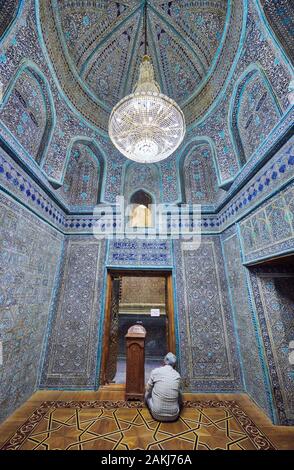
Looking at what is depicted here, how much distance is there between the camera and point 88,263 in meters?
3.50

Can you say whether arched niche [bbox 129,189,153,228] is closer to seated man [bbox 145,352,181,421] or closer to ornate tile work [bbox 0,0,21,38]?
seated man [bbox 145,352,181,421]

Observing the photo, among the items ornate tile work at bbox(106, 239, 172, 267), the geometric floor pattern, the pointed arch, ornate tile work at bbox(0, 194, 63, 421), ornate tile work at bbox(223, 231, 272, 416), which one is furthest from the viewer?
the pointed arch

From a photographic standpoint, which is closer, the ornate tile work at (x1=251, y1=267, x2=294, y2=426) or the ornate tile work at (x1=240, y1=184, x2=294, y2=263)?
the ornate tile work at (x1=240, y1=184, x2=294, y2=263)

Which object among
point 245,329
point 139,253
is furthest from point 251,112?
point 245,329

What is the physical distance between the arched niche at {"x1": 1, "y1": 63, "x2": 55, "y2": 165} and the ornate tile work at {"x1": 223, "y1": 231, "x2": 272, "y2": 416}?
337cm

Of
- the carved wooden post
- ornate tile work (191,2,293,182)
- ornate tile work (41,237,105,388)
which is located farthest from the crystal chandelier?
the carved wooden post

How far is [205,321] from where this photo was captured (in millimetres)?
3203

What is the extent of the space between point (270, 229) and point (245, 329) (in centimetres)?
157

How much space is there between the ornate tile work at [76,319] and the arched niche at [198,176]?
2124mm

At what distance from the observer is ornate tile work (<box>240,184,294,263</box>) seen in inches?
77.9

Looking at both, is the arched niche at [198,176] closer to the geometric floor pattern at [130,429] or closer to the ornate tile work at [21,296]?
the ornate tile work at [21,296]

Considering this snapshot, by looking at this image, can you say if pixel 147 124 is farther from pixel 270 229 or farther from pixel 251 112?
pixel 270 229

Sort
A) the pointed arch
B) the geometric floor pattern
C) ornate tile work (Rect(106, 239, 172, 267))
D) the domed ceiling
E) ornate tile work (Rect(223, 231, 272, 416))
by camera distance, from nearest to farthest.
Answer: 1. the geometric floor pattern
2. ornate tile work (Rect(223, 231, 272, 416))
3. the domed ceiling
4. ornate tile work (Rect(106, 239, 172, 267))
5. the pointed arch
